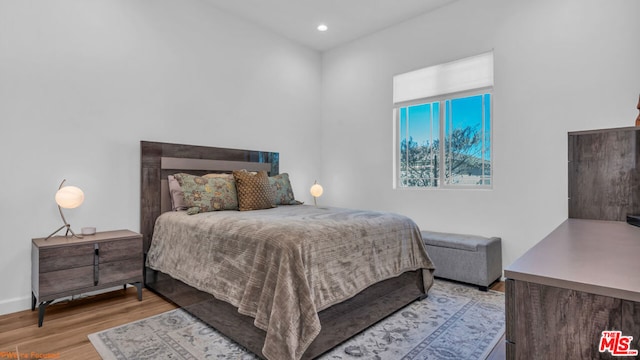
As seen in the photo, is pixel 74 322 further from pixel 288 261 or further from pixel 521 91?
pixel 521 91

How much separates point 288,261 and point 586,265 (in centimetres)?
122

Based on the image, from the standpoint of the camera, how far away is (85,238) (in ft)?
8.38

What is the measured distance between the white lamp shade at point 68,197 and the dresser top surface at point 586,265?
9.56ft

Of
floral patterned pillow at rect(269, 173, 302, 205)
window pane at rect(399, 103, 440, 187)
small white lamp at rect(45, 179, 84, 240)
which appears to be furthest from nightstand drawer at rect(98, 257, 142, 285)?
window pane at rect(399, 103, 440, 187)

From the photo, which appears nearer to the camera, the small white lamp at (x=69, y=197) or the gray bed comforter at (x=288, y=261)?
the gray bed comforter at (x=288, y=261)

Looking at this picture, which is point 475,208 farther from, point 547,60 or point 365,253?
point 365,253

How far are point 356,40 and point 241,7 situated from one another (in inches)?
64.2

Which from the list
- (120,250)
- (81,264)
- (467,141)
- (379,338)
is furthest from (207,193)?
(467,141)

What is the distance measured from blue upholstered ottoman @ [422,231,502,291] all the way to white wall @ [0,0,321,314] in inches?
98.3

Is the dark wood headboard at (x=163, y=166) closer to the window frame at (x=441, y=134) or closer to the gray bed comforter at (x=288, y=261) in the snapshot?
the gray bed comforter at (x=288, y=261)

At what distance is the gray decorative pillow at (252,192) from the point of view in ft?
10.1

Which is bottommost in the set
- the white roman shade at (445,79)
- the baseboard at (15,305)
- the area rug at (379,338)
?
the area rug at (379,338)

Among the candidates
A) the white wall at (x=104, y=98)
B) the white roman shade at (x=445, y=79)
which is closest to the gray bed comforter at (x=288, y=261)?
the white wall at (x=104, y=98)

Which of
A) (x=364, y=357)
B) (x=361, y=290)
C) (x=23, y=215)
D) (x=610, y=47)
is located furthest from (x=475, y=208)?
(x=23, y=215)
